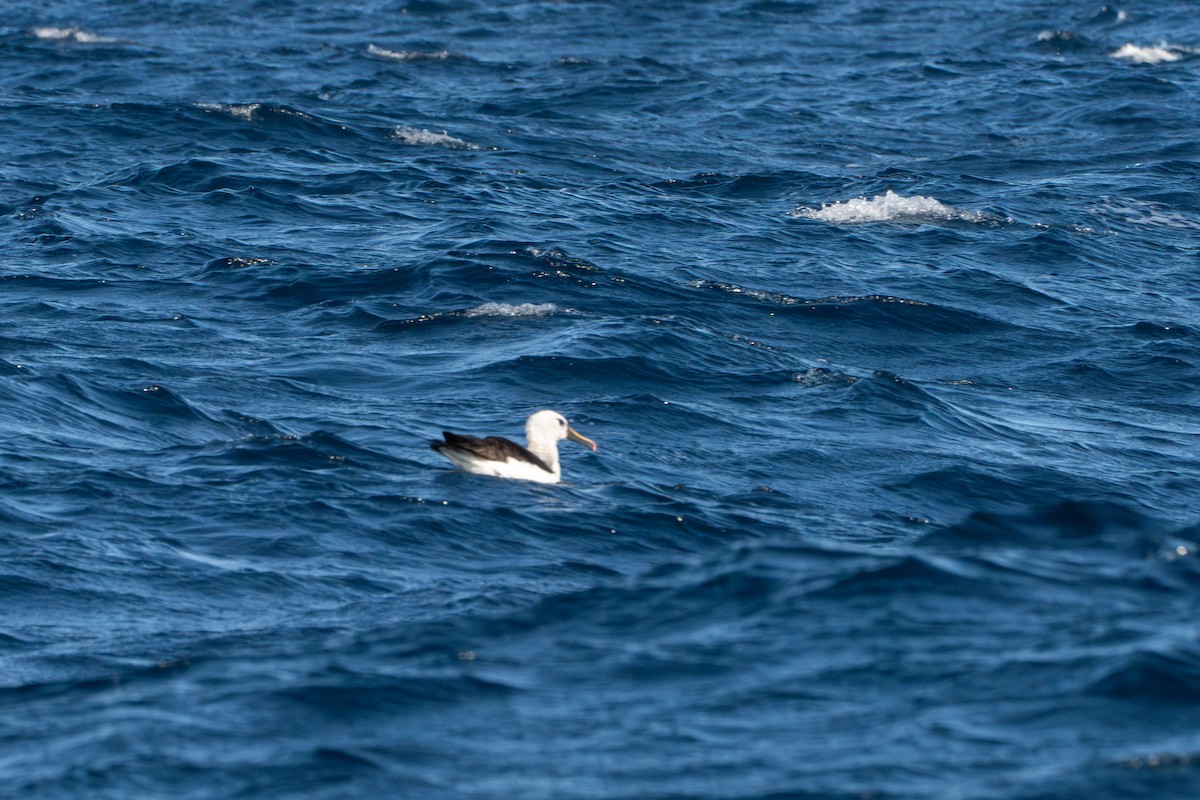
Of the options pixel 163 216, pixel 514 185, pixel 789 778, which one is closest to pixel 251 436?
pixel 789 778

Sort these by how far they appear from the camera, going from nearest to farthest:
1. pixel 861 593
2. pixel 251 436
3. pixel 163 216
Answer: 1. pixel 861 593
2. pixel 251 436
3. pixel 163 216

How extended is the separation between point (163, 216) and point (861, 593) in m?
15.5

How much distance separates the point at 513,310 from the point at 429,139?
9299 millimetres

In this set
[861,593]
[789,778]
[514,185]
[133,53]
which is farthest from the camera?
[133,53]

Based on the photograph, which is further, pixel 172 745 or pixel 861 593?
pixel 861 593

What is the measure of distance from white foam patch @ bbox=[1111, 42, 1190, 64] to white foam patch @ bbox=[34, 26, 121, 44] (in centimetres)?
2036

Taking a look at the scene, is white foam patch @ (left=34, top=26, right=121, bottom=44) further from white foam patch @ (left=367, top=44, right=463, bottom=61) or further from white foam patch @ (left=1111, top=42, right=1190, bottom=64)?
white foam patch @ (left=1111, top=42, right=1190, bottom=64)

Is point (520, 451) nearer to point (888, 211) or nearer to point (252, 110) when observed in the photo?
point (888, 211)

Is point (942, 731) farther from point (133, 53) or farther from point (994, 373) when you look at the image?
point (133, 53)

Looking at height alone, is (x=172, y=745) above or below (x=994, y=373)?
above

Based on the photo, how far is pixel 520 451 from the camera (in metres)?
15.1

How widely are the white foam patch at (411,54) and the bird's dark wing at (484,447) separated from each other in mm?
23109

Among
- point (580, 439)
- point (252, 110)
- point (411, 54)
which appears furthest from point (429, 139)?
point (580, 439)

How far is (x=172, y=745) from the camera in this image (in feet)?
31.9
